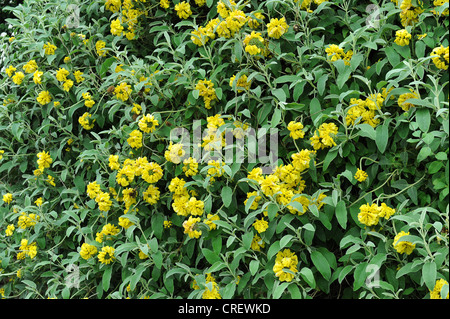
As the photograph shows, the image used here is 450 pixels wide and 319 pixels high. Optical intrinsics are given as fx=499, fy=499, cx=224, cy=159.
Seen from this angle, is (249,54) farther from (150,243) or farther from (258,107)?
(150,243)

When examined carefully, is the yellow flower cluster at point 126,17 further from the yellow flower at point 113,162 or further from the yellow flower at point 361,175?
the yellow flower at point 361,175

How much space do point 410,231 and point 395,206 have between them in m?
0.13

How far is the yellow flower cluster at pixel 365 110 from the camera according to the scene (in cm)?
185

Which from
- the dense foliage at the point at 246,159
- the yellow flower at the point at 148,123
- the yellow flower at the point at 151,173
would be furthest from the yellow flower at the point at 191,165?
the yellow flower at the point at 148,123

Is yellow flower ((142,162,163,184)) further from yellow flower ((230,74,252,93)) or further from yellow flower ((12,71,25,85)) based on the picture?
yellow flower ((12,71,25,85))

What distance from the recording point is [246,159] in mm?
2033

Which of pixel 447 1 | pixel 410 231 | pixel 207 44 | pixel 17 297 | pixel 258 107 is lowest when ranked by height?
pixel 17 297

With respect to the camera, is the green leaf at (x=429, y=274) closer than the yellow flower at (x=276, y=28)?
Yes

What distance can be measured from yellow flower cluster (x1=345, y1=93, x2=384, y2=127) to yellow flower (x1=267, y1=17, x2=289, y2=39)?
443 mm

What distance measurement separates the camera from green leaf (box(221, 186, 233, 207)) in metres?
1.93

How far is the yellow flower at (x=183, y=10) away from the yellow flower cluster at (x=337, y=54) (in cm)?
76

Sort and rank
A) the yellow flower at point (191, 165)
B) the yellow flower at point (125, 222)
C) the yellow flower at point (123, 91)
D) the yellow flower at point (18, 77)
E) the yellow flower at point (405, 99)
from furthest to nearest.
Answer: the yellow flower at point (18, 77) → the yellow flower at point (123, 91) → the yellow flower at point (125, 222) → the yellow flower at point (191, 165) → the yellow flower at point (405, 99)

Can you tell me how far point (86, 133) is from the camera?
2.69 meters
